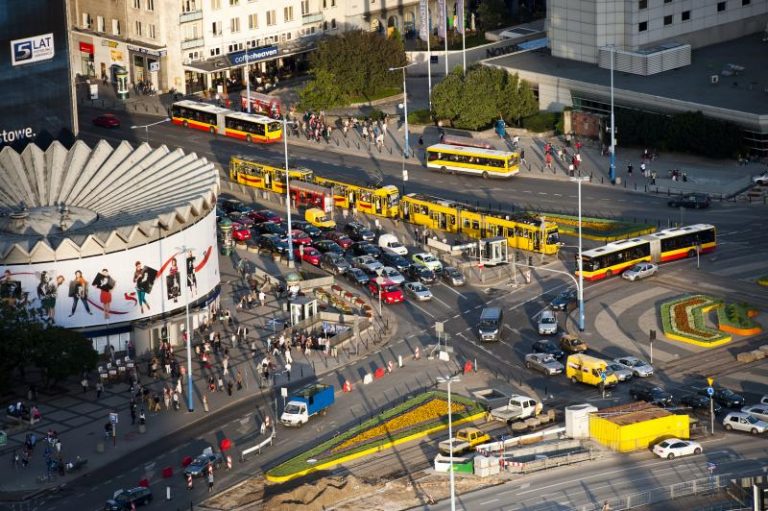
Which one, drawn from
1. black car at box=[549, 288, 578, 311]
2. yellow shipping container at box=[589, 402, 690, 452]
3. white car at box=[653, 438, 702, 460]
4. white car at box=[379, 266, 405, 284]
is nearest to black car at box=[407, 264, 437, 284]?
white car at box=[379, 266, 405, 284]

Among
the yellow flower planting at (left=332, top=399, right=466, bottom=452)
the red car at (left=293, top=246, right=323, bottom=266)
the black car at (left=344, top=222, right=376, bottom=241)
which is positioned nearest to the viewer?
the yellow flower planting at (left=332, top=399, right=466, bottom=452)

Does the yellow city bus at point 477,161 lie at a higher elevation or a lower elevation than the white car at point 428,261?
higher

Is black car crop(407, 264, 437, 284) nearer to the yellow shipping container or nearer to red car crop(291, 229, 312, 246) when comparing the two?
red car crop(291, 229, 312, 246)

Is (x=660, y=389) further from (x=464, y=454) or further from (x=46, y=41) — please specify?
(x=46, y=41)

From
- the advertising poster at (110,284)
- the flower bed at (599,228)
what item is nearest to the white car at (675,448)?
the advertising poster at (110,284)

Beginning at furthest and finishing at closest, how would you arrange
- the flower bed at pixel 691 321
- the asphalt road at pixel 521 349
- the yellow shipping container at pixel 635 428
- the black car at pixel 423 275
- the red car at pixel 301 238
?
the red car at pixel 301 238
the black car at pixel 423 275
the flower bed at pixel 691 321
the yellow shipping container at pixel 635 428
the asphalt road at pixel 521 349

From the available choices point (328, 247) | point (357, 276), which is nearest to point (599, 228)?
point (357, 276)

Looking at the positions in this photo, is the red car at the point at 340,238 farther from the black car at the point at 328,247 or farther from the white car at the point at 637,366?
the white car at the point at 637,366

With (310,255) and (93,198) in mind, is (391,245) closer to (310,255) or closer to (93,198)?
(310,255)
